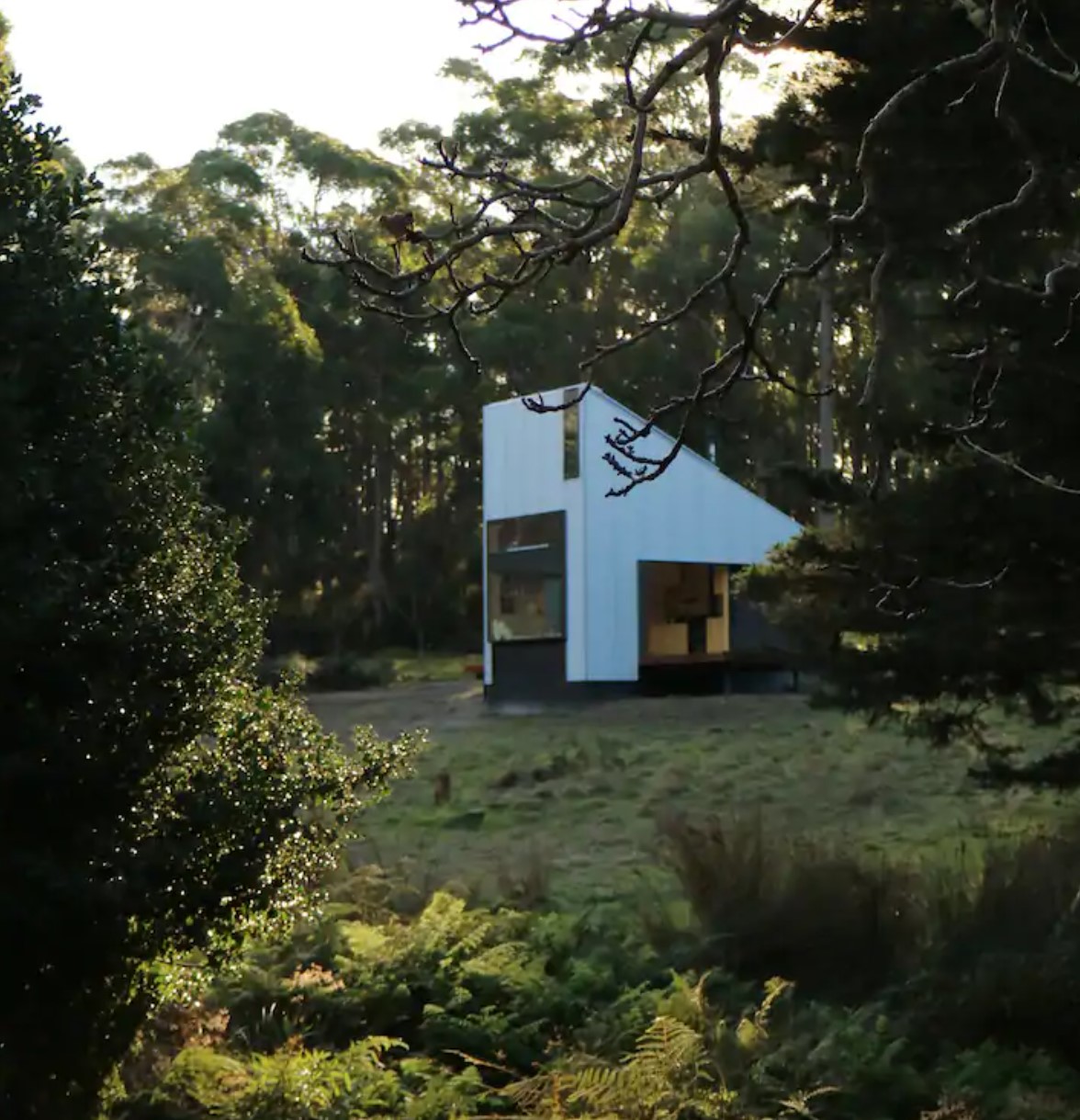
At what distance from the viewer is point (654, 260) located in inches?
1690

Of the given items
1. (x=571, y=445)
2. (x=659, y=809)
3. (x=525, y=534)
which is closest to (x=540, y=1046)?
(x=659, y=809)

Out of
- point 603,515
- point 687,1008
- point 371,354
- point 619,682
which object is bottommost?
point 687,1008

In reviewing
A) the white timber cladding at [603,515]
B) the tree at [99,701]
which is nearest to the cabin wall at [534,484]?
the white timber cladding at [603,515]

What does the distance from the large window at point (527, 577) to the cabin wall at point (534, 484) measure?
0.18 meters

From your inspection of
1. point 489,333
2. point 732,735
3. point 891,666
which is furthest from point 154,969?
point 489,333

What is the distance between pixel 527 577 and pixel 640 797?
41.5 feet

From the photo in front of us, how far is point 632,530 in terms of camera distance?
26.3m

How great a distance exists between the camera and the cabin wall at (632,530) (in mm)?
25844

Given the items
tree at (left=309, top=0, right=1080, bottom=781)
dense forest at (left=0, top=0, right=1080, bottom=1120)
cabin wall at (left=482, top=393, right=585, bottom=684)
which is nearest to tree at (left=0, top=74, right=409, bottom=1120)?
dense forest at (left=0, top=0, right=1080, bottom=1120)

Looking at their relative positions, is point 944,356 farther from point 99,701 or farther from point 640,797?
point 640,797

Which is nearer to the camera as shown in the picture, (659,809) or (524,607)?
(659,809)

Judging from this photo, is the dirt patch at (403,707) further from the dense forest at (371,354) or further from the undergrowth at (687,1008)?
the undergrowth at (687,1008)

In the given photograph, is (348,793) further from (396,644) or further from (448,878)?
(396,644)

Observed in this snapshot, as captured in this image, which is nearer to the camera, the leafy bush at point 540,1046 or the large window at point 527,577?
the leafy bush at point 540,1046
